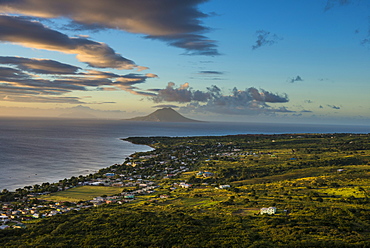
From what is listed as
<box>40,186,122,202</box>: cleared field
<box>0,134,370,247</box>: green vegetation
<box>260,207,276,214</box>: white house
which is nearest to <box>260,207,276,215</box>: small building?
<box>260,207,276,214</box>: white house

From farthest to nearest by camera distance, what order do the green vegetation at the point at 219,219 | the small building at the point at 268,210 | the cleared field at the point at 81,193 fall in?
the cleared field at the point at 81,193
the small building at the point at 268,210
the green vegetation at the point at 219,219

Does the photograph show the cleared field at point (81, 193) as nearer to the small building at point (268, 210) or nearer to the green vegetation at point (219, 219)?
the green vegetation at point (219, 219)

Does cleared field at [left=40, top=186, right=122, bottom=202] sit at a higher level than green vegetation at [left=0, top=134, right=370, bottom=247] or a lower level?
lower

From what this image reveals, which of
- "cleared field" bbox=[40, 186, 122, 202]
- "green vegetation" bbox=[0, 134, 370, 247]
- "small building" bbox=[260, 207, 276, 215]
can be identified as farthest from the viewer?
"cleared field" bbox=[40, 186, 122, 202]

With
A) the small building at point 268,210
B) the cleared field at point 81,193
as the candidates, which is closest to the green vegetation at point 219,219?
the cleared field at point 81,193

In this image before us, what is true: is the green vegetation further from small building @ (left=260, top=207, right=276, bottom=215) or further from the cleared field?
small building @ (left=260, top=207, right=276, bottom=215)

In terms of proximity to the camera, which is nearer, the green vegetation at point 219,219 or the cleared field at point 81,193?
the green vegetation at point 219,219

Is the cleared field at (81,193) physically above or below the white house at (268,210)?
below

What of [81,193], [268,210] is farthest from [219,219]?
[81,193]
